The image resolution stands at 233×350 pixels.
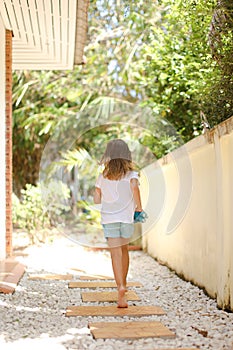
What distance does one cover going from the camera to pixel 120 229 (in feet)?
12.3

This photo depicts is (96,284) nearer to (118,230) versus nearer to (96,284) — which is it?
(96,284)

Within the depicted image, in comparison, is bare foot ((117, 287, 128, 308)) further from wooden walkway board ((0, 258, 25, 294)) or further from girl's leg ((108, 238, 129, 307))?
wooden walkway board ((0, 258, 25, 294))

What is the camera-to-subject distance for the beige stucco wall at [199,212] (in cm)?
356

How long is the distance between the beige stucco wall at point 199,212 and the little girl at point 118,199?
0.54m

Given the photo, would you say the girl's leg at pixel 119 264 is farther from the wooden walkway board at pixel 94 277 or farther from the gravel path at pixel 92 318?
the wooden walkway board at pixel 94 277

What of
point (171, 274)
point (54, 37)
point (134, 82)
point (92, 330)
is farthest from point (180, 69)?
point (92, 330)

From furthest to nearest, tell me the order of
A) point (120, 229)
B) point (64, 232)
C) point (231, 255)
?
point (64, 232) < point (120, 229) < point (231, 255)

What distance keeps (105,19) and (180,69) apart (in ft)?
11.7

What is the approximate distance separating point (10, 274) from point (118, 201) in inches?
63.1

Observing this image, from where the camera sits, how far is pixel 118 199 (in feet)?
12.3

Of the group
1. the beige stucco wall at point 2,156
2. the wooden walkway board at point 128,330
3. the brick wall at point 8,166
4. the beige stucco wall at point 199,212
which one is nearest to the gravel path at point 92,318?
the wooden walkway board at point 128,330

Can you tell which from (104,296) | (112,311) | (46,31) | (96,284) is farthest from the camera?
(46,31)

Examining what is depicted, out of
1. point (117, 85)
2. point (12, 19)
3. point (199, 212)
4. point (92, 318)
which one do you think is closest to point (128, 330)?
point (92, 318)

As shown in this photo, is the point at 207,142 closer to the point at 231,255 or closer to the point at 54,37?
the point at 231,255
